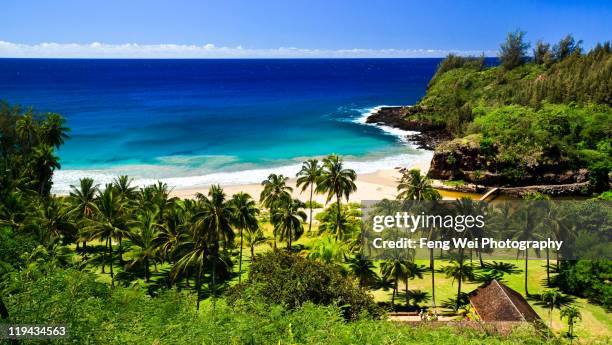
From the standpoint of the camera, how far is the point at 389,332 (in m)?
21.9

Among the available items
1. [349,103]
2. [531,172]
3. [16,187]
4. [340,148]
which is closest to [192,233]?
[16,187]

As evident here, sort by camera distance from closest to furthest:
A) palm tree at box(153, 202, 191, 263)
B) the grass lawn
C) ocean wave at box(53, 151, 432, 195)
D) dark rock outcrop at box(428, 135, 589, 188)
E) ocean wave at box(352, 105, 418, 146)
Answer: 1. the grass lawn
2. palm tree at box(153, 202, 191, 263)
3. dark rock outcrop at box(428, 135, 589, 188)
4. ocean wave at box(53, 151, 432, 195)
5. ocean wave at box(352, 105, 418, 146)

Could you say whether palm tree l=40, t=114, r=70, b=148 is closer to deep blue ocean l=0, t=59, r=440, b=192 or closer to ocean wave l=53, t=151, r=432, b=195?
ocean wave l=53, t=151, r=432, b=195

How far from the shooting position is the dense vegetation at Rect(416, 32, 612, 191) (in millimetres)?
71850

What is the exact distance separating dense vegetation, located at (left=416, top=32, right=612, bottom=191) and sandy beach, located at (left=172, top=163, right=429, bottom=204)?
1148 cm

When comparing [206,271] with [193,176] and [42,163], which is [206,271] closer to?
[42,163]

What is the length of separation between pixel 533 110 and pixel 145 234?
77.5 metres

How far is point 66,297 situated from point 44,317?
1590 mm

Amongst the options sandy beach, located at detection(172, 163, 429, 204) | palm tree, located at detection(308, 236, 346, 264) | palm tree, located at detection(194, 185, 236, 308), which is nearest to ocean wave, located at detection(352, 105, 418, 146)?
sandy beach, located at detection(172, 163, 429, 204)

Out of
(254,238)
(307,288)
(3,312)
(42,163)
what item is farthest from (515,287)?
(42,163)

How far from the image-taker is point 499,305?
32906 mm

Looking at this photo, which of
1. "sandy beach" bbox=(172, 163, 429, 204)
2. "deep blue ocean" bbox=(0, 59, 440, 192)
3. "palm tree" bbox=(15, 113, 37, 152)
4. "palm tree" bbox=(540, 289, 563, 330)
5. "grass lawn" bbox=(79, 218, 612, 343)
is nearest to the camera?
"grass lawn" bbox=(79, 218, 612, 343)

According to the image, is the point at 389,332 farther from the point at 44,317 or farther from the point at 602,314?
the point at 602,314

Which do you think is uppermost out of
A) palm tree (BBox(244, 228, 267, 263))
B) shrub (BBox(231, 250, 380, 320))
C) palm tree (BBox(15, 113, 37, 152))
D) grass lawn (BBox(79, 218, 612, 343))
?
palm tree (BBox(15, 113, 37, 152))
